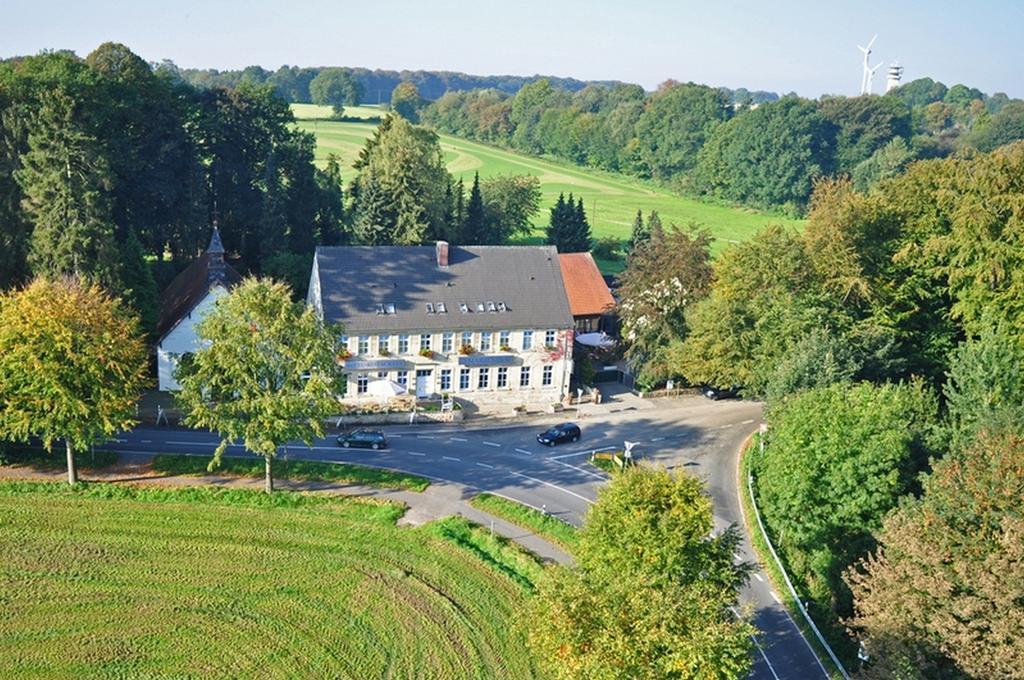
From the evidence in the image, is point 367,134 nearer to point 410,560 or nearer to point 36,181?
point 36,181

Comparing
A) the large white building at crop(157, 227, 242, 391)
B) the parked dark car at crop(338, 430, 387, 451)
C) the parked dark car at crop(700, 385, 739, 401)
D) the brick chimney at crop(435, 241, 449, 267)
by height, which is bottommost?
the parked dark car at crop(338, 430, 387, 451)

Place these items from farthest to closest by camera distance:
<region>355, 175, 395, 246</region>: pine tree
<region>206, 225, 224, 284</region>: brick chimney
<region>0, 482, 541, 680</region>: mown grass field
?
<region>355, 175, 395, 246</region>: pine tree, <region>206, 225, 224, 284</region>: brick chimney, <region>0, 482, 541, 680</region>: mown grass field

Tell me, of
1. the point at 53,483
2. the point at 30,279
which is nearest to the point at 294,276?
the point at 30,279

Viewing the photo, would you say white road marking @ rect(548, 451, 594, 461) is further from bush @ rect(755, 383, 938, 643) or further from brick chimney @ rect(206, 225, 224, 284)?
brick chimney @ rect(206, 225, 224, 284)

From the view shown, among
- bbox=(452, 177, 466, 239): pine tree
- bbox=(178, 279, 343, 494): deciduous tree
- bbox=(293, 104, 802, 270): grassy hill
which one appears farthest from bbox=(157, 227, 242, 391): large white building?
bbox=(293, 104, 802, 270): grassy hill

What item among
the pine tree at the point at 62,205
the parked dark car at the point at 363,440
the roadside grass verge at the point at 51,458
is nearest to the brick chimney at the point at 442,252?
the parked dark car at the point at 363,440
